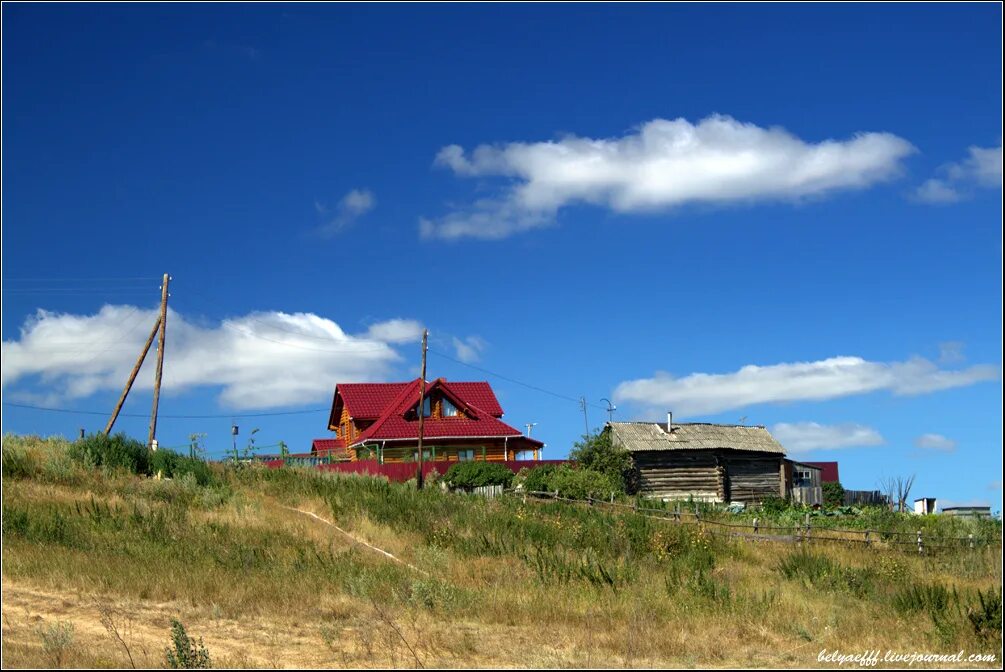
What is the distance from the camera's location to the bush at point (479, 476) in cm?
4388

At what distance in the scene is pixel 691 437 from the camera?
50656mm


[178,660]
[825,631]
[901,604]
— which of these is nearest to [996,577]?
[901,604]

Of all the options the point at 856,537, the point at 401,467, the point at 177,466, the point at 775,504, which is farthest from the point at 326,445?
the point at 856,537

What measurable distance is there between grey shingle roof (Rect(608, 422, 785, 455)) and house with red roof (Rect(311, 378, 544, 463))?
7637 millimetres

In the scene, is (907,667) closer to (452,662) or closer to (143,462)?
(452,662)

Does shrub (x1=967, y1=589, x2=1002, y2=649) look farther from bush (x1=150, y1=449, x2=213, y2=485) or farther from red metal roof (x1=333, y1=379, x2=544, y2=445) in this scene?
red metal roof (x1=333, y1=379, x2=544, y2=445)

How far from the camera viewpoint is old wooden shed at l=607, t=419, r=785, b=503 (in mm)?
48594

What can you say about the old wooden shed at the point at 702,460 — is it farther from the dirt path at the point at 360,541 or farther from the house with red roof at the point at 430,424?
the dirt path at the point at 360,541

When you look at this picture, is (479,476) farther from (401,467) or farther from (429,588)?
(429,588)

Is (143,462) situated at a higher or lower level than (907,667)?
higher

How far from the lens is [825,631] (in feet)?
44.9

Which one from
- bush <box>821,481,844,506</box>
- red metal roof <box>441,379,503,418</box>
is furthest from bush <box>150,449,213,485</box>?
bush <box>821,481,844,506</box>

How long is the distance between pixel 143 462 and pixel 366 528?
38.1 feet

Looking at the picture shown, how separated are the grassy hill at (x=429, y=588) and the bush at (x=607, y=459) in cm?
2014
